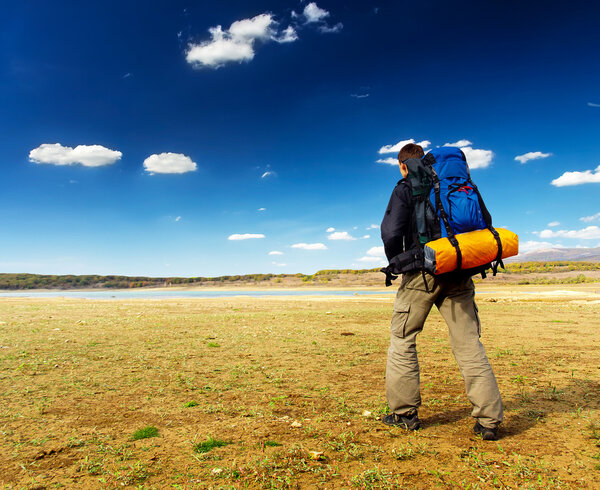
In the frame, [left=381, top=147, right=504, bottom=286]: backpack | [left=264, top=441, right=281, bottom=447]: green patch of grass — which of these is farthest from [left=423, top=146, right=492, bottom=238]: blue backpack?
[left=264, top=441, right=281, bottom=447]: green patch of grass

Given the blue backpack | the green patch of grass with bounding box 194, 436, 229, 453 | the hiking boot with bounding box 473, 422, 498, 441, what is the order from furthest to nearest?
the blue backpack
the hiking boot with bounding box 473, 422, 498, 441
the green patch of grass with bounding box 194, 436, 229, 453

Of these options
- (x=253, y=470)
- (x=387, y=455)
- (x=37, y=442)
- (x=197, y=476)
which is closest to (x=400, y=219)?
(x=387, y=455)

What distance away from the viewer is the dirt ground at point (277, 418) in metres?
3.25

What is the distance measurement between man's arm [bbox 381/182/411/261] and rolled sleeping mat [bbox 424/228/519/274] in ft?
1.34

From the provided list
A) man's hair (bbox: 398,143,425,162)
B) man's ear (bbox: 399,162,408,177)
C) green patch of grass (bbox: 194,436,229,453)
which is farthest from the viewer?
man's hair (bbox: 398,143,425,162)

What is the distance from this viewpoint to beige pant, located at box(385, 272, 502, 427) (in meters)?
4.12

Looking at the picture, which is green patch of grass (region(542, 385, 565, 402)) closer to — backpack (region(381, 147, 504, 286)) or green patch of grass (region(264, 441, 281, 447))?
backpack (region(381, 147, 504, 286))

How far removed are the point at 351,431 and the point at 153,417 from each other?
2715 millimetres

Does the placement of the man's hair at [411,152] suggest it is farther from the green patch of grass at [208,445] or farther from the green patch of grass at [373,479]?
the green patch of grass at [208,445]

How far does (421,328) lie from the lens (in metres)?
4.31

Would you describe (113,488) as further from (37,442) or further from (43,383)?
(43,383)

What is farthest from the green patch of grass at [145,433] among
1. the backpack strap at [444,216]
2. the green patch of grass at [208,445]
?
the backpack strap at [444,216]

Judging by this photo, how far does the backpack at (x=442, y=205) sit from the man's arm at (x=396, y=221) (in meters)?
0.09

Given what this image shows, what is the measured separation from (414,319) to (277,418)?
2.25 m
